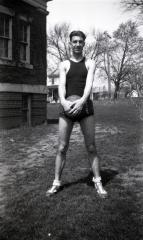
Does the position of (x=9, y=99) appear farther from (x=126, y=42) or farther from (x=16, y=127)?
(x=126, y=42)

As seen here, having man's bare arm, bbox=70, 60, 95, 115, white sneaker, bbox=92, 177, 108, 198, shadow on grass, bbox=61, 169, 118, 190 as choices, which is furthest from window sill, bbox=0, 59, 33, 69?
white sneaker, bbox=92, 177, 108, 198

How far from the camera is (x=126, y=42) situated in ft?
178

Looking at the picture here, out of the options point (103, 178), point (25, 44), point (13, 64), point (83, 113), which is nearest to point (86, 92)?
point (83, 113)

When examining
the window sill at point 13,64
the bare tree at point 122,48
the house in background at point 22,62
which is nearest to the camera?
the window sill at point 13,64

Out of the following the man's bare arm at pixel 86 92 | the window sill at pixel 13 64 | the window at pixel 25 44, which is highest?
the window at pixel 25 44

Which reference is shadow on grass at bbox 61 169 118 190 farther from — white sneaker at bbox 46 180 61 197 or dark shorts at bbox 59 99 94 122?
dark shorts at bbox 59 99 94 122

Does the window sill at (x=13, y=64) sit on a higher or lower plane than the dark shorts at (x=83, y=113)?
higher

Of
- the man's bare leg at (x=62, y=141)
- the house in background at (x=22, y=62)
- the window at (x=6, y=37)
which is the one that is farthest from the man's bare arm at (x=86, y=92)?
the window at (x=6, y=37)

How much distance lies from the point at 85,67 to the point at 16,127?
8591 mm

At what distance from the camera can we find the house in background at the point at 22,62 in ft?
40.1

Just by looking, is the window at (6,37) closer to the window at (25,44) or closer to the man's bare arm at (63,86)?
the window at (25,44)

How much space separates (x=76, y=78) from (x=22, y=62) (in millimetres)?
8833

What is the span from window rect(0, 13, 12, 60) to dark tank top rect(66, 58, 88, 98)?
333 inches

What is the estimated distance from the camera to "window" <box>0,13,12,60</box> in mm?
12406
